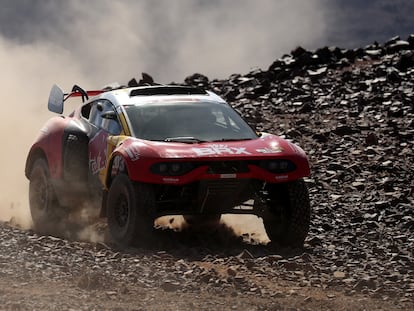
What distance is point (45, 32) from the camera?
121m

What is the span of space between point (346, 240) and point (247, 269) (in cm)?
201

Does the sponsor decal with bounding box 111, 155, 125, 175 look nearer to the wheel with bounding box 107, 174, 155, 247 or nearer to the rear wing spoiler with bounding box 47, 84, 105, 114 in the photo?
the wheel with bounding box 107, 174, 155, 247

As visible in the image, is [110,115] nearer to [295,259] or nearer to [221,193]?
[221,193]

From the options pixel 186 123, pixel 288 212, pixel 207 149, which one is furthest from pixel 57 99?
pixel 288 212

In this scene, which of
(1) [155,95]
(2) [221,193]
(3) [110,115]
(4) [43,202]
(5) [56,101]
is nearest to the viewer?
(2) [221,193]

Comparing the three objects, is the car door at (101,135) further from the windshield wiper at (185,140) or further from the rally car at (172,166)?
the windshield wiper at (185,140)

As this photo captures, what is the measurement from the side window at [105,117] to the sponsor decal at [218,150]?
1191mm

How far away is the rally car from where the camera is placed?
10.8m

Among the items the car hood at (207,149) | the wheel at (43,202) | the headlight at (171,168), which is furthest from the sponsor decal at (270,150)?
the wheel at (43,202)

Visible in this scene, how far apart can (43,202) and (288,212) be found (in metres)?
3.29

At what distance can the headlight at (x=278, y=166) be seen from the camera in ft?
36.3

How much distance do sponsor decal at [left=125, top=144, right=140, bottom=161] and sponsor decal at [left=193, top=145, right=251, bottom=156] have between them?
1.82 ft

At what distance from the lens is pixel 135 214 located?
10.8m

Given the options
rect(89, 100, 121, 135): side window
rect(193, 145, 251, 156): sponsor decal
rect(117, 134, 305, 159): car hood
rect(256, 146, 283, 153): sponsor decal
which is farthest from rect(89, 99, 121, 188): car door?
rect(256, 146, 283, 153): sponsor decal
